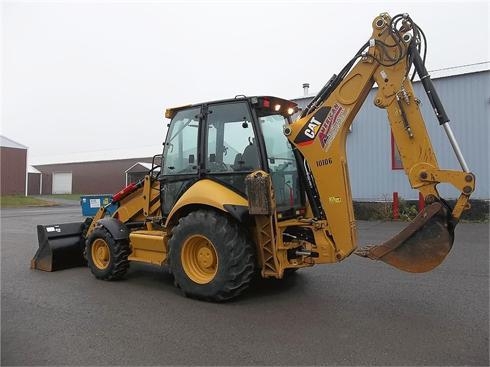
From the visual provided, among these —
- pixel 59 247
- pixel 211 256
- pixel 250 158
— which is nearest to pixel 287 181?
pixel 250 158

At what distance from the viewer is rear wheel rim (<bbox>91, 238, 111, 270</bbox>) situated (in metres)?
6.56

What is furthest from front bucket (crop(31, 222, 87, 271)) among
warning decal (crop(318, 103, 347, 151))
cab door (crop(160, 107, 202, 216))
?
warning decal (crop(318, 103, 347, 151))

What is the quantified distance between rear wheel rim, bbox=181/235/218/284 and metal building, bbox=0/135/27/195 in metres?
35.9

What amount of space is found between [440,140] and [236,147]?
9.89 m

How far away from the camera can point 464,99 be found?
13.0 metres

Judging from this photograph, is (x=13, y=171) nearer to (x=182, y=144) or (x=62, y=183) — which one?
(x=62, y=183)

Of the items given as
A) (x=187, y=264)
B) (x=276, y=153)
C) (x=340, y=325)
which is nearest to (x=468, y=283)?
(x=340, y=325)

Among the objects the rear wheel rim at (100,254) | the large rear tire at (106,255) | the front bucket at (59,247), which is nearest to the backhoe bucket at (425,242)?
the large rear tire at (106,255)

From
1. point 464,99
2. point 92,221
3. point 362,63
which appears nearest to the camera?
point 362,63

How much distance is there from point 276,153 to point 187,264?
181 cm

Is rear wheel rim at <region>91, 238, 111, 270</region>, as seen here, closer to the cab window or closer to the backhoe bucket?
the cab window

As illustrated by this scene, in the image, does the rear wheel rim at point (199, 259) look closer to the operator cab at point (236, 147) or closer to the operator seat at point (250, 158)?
the operator cab at point (236, 147)

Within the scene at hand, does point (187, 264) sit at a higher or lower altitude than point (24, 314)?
higher

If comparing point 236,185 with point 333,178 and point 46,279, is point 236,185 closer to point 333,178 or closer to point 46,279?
point 333,178
